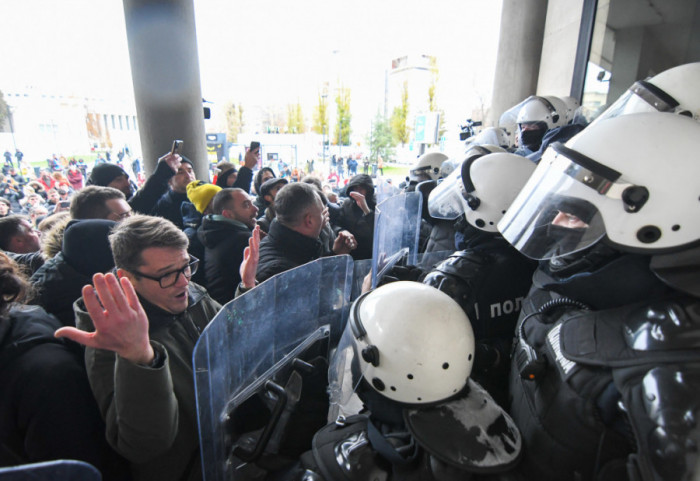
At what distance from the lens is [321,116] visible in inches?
861

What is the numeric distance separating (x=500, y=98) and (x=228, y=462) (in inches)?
366

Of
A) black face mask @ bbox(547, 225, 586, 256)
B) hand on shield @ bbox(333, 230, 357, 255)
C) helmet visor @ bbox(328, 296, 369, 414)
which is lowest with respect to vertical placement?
helmet visor @ bbox(328, 296, 369, 414)

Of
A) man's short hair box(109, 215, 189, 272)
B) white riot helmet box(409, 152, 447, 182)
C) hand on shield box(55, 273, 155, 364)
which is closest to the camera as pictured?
hand on shield box(55, 273, 155, 364)

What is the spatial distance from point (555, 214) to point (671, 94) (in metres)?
1.67

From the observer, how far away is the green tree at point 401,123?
69.4 feet

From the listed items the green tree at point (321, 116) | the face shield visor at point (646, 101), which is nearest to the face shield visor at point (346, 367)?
the face shield visor at point (646, 101)

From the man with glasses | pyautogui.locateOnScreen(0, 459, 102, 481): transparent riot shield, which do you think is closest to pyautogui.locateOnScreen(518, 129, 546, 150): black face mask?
the man with glasses

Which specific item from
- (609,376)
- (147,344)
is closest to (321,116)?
(147,344)

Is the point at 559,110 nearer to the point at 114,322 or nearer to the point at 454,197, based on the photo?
the point at 454,197

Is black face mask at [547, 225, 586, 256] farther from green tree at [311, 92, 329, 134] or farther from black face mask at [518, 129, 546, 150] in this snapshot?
green tree at [311, 92, 329, 134]

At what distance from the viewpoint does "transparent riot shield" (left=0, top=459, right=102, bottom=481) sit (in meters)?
0.50

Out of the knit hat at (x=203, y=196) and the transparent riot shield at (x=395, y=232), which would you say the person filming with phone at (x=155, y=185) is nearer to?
the knit hat at (x=203, y=196)

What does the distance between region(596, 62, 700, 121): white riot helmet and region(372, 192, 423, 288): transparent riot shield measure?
4.51ft

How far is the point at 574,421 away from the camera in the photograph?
1.10 meters
